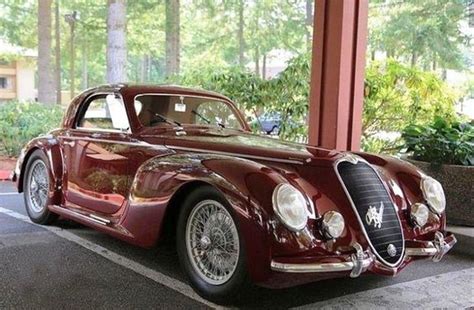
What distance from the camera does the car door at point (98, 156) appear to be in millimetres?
4238

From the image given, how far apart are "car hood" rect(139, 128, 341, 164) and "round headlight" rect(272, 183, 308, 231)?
0.41 m

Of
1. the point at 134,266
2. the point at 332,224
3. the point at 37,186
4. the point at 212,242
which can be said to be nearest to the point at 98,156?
the point at 134,266

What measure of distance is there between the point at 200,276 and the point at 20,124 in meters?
7.95

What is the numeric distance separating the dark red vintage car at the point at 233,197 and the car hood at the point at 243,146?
1 centimetres

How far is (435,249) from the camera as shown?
3475 mm

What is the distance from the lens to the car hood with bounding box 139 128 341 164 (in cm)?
350

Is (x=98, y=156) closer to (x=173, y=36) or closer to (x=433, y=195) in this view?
(x=433, y=195)

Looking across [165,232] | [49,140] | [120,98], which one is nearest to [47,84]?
[49,140]

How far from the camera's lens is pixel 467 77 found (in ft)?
35.5

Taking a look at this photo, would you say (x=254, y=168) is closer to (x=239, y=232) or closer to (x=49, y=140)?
(x=239, y=232)

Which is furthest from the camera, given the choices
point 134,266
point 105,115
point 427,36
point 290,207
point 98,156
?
point 427,36

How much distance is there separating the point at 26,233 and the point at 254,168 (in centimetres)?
274

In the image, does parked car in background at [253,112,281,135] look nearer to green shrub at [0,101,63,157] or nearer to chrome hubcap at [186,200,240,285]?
green shrub at [0,101,63,157]

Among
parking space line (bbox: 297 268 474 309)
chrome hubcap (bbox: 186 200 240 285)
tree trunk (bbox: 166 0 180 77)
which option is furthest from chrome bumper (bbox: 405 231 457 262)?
tree trunk (bbox: 166 0 180 77)
